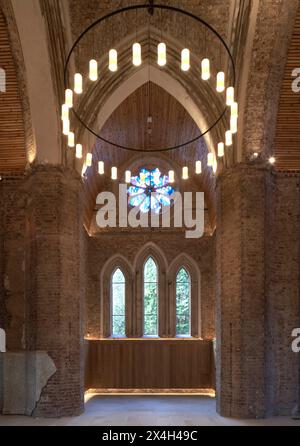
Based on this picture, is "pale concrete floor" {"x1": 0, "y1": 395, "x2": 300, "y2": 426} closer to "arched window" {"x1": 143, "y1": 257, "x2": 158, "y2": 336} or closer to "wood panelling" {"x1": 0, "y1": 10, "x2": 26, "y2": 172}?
"arched window" {"x1": 143, "y1": 257, "x2": 158, "y2": 336}

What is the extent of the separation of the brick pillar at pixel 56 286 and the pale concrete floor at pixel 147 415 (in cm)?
63

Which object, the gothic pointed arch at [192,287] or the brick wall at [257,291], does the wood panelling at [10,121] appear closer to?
the brick wall at [257,291]

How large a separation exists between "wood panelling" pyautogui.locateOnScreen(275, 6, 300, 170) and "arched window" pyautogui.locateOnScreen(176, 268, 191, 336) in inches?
309

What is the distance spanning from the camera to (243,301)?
Answer: 14.0m

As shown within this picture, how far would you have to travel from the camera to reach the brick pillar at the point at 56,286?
1401 cm

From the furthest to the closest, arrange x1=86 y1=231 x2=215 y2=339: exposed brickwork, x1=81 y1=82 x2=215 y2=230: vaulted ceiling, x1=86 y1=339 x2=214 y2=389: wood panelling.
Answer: x1=86 y1=231 x2=215 y2=339: exposed brickwork
x1=86 y1=339 x2=214 y2=389: wood panelling
x1=81 y1=82 x2=215 y2=230: vaulted ceiling

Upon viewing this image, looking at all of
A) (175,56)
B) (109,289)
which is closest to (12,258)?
(175,56)

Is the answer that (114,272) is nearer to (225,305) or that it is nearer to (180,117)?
(180,117)

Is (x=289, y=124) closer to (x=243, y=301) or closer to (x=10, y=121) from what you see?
(x=243, y=301)

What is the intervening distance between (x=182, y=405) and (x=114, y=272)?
6206 mm

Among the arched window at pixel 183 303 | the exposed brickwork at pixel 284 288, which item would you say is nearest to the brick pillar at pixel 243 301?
the exposed brickwork at pixel 284 288

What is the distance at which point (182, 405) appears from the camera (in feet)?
55.8

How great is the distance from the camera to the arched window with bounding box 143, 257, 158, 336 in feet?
70.8

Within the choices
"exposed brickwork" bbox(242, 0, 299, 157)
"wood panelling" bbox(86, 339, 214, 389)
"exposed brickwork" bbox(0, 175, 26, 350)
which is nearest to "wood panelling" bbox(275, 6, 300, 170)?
"exposed brickwork" bbox(242, 0, 299, 157)
